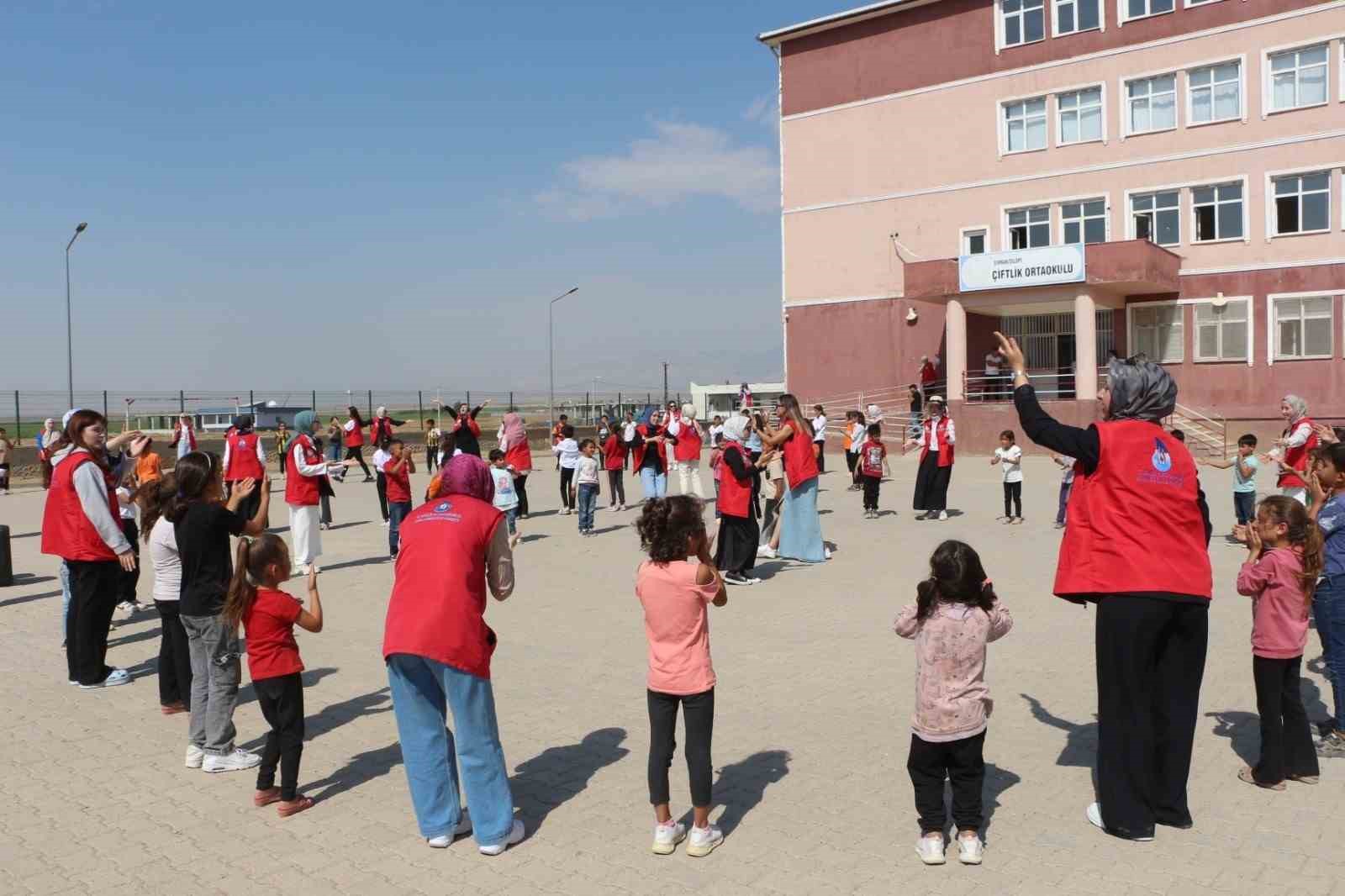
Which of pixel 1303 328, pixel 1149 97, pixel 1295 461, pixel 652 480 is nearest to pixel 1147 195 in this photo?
pixel 1149 97

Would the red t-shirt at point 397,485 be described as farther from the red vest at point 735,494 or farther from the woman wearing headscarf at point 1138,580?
the woman wearing headscarf at point 1138,580

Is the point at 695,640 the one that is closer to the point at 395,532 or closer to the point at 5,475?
the point at 395,532

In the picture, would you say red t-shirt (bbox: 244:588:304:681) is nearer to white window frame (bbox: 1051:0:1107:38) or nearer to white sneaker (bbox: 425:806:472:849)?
white sneaker (bbox: 425:806:472:849)

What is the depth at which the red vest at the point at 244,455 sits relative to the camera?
13102 mm

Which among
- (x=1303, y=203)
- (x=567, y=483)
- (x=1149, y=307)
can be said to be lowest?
(x=567, y=483)

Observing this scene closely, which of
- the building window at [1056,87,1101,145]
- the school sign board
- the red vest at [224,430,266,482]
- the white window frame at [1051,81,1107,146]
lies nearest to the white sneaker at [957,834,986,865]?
the red vest at [224,430,266,482]

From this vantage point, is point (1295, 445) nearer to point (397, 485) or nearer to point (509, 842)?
point (509, 842)

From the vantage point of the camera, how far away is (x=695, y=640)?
471 centimetres

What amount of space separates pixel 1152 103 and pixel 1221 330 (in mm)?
7121

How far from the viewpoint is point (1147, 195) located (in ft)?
107

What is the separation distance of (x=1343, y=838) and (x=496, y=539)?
3.87 metres

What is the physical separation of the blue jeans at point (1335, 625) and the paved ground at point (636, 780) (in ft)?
1.14

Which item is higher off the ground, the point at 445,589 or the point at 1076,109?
the point at 1076,109

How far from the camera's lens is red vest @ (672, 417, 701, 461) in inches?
768
